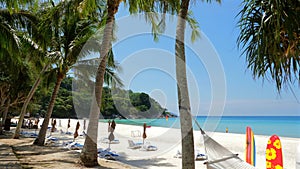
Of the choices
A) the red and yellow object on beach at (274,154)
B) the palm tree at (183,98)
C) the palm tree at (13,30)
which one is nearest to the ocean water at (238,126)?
the red and yellow object on beach at (274,154)

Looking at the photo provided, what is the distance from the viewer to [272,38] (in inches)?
88.6

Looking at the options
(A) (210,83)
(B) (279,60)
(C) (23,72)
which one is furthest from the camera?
(C) (23,72)

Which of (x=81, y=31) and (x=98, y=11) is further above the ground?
(x=98, y=11)

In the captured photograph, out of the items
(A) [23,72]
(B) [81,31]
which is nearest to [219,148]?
(B) [81,31]

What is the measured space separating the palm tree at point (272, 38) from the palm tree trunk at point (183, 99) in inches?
41.1

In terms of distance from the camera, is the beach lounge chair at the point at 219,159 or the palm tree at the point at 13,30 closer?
the beach lounge chair at the point at 219,159

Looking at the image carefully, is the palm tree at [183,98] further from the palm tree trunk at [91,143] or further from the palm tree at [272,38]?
the palm tree trunk at [91,143]

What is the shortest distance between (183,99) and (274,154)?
2.30m

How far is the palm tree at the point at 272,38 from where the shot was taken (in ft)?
6.97

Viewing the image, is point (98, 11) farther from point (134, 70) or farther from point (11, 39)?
point (11, 39)

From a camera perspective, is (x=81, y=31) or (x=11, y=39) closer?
(x=11, y=39)

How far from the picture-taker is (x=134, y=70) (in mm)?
8586

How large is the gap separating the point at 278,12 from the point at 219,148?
2725 millimetres

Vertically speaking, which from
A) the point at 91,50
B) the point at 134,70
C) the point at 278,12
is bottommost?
the point at 278,12
